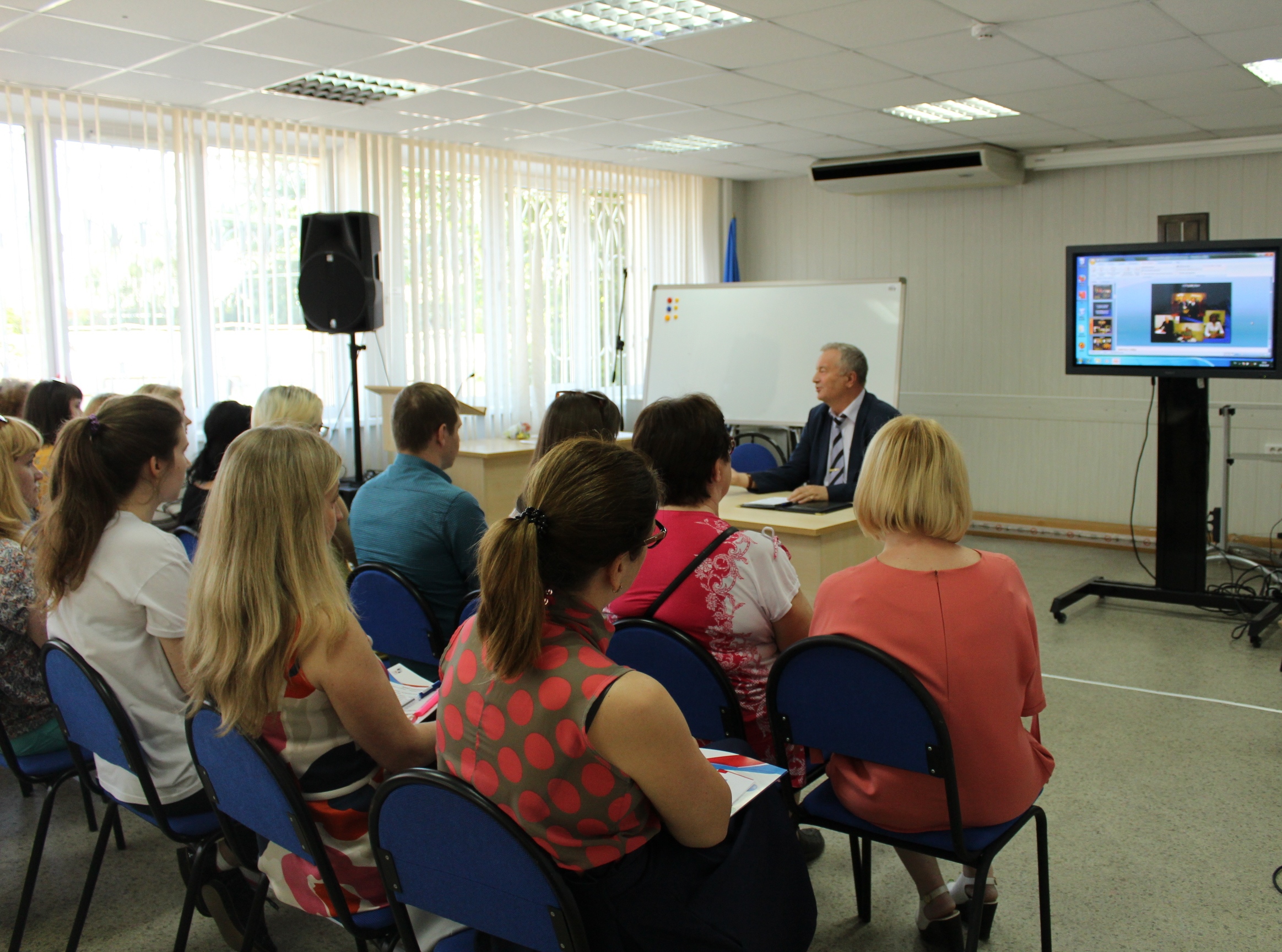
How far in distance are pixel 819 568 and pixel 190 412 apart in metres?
3.87

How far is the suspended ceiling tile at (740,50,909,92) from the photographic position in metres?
4.60

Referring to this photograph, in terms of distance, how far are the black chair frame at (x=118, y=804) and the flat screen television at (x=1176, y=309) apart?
4195 millimetres

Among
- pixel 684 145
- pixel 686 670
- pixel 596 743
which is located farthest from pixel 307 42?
pixel 596 743

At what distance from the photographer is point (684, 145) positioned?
6.88 meters

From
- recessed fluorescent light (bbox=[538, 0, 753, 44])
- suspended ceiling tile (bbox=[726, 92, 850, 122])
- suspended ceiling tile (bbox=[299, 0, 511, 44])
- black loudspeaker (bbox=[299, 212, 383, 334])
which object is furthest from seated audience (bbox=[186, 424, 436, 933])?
suspended ceiling tile (bbox=[726, 92, 850, 122])

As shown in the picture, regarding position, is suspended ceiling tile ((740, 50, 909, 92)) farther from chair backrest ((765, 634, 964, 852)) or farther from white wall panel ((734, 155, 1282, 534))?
chair backrest ((765, 634, 964, 852))

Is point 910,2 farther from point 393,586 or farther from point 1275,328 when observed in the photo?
point 393,586

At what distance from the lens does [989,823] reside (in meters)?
1.87

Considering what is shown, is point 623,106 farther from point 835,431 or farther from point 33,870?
point 33,870

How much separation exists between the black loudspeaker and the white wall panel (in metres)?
3.02

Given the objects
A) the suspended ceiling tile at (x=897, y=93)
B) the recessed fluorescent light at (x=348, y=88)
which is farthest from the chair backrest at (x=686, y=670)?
the suspended ceiling tile at (x=897, y=93)

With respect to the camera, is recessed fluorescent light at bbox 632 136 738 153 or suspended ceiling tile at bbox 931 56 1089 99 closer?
suspended ceiling tile at bbox 931 56 1089 99

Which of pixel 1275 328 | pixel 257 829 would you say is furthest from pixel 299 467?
pixel 1275 328

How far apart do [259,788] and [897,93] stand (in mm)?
4878
